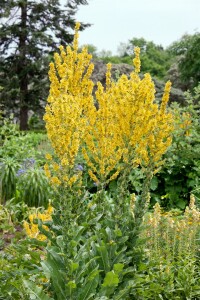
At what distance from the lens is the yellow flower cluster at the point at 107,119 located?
2.95 meters

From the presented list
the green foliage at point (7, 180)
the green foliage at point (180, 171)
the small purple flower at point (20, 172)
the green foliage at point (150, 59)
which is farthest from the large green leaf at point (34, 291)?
the green foliage at point (150, 59)

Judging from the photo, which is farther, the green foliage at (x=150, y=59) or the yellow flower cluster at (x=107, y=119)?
the green foliage at (x=150, y=59)

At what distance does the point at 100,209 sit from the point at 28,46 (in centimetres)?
1918

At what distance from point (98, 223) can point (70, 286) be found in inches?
35.4

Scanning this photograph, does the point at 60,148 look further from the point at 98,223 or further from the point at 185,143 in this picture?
the point at 185,143

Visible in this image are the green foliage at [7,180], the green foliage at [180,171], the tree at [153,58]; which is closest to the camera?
the green foliage at [180,171]

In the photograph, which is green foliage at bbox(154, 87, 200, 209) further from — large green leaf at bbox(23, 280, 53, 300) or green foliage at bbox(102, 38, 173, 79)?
green foliage at bbox(102, 38, 173, 79)

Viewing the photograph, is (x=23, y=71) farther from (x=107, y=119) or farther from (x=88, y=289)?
(x=88, y=289)

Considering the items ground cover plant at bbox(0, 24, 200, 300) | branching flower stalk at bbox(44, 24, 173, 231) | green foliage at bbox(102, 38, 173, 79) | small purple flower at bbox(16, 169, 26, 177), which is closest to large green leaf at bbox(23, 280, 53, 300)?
ground cover plant at bbox(0, 24, 200, 300)

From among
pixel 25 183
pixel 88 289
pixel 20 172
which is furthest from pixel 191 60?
pixel 88 289

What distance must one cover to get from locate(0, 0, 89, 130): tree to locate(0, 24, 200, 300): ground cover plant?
704 inches

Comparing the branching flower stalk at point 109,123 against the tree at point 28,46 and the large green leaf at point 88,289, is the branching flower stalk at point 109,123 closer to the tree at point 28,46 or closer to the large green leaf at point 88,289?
the large green leaf at point 88,289

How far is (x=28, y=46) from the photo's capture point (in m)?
22.3

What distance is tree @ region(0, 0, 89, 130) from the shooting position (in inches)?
859
